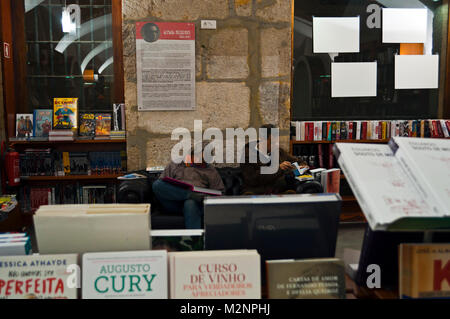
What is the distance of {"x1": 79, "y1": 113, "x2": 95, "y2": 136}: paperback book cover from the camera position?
4.14 metres

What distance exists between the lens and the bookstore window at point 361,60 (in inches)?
173

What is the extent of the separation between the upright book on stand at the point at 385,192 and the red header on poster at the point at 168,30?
3.15 metres

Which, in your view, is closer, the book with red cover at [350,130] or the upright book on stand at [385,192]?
the upright book on stand at [385,192]

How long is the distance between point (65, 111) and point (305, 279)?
3.81 metres

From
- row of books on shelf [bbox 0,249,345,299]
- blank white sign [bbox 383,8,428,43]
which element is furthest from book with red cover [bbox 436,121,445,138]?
row of books on shelf [bbox 0,249,345,299]

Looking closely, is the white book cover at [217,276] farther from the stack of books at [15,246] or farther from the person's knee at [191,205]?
the person's knee at [191,205]

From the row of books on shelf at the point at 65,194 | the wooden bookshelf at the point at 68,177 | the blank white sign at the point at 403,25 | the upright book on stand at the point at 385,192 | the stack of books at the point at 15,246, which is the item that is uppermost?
the blank white sign at the point at 403,25

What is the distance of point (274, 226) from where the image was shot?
1080 millimetres

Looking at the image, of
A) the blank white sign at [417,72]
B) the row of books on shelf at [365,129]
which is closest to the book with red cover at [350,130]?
the row of books on shelf at [365,129]

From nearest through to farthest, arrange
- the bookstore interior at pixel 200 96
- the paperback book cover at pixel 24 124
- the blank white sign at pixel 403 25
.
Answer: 1. the bookstore interior at pixel 200 96
2. the paperback book cover at pixel 24 124
3. the blank white sign at pixel 403 25

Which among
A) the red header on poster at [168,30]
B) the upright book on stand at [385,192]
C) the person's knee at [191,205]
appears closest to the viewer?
the upright book on stand at [385,192]

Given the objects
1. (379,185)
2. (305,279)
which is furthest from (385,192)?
(305,279)

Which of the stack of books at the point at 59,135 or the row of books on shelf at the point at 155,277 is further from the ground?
the stack of books at the point at 59,135

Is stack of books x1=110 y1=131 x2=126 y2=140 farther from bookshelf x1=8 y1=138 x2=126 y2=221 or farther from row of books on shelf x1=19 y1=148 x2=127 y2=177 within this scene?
row of books on shelf x1=19 y1=148 x2=127 y2=177
